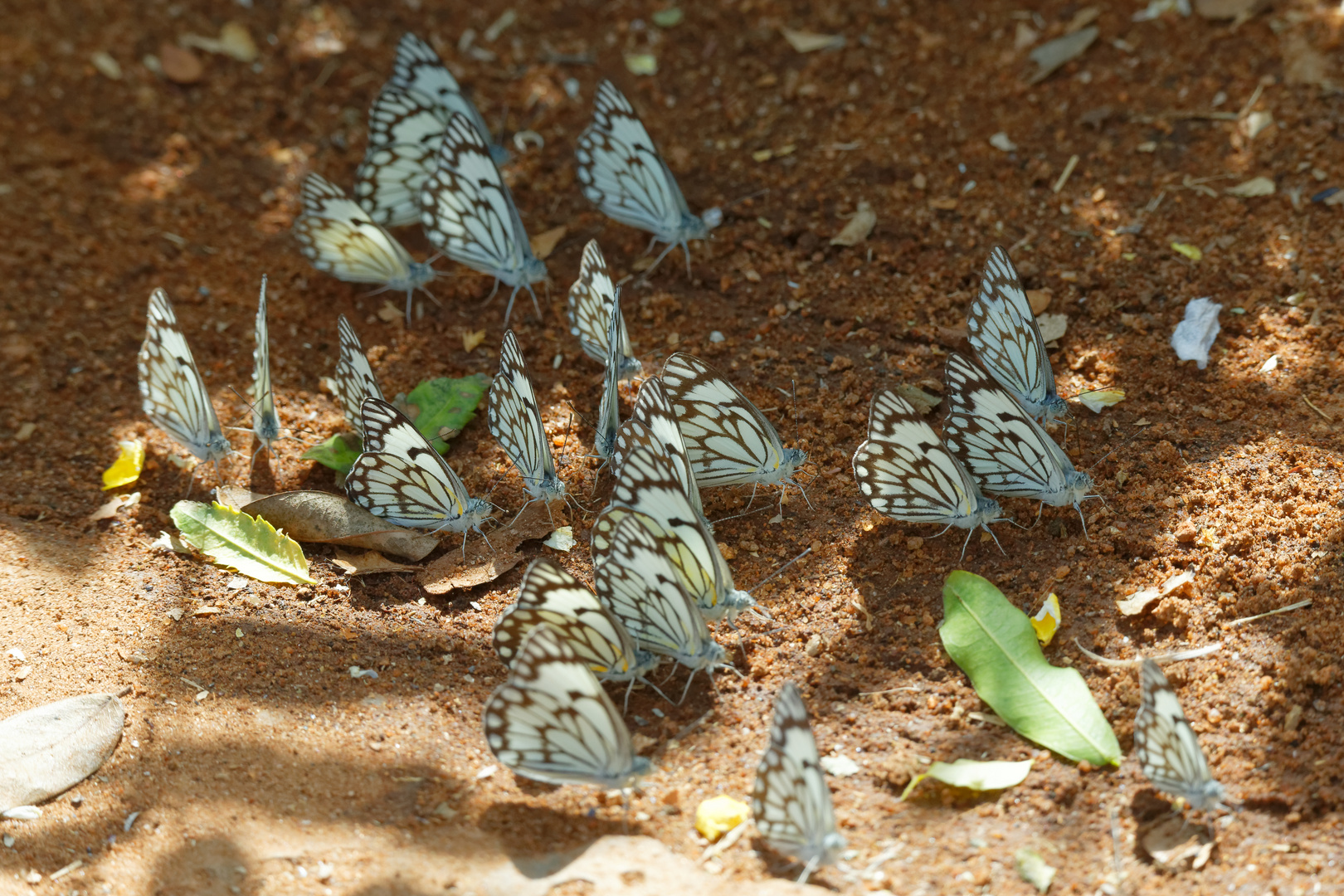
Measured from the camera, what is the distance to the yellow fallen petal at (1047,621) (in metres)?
3.18

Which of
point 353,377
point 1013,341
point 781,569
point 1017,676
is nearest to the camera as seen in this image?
point 1017,676

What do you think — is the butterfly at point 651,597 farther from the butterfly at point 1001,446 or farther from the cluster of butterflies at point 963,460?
the butterfly at point 1001,446

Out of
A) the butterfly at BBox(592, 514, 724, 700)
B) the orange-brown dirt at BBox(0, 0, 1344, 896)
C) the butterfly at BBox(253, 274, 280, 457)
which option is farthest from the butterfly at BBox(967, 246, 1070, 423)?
the butterfly at BBox(253, 274, 280, 457)

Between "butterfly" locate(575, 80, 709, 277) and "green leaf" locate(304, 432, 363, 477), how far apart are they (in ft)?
5.30


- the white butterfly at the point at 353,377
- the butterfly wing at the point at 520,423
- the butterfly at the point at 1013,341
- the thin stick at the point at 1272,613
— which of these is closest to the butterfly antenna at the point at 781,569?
the butterfly wing at the point at 520,423

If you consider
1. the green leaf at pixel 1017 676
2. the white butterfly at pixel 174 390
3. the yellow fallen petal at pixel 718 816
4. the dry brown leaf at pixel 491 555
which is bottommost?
the yellow fallen petal at pixel 718 816

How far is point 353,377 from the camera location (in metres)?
3.97

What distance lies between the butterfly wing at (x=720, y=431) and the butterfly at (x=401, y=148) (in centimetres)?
215

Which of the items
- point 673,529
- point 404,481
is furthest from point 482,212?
point 673,529

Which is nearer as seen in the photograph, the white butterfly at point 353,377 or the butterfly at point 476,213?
the white butterfly at point 353,377

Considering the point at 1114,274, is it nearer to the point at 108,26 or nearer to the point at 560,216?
the point at 560,216

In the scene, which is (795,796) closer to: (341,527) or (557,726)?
(557,726)

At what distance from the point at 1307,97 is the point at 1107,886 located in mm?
4036

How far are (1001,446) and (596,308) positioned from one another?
5.51 ft
